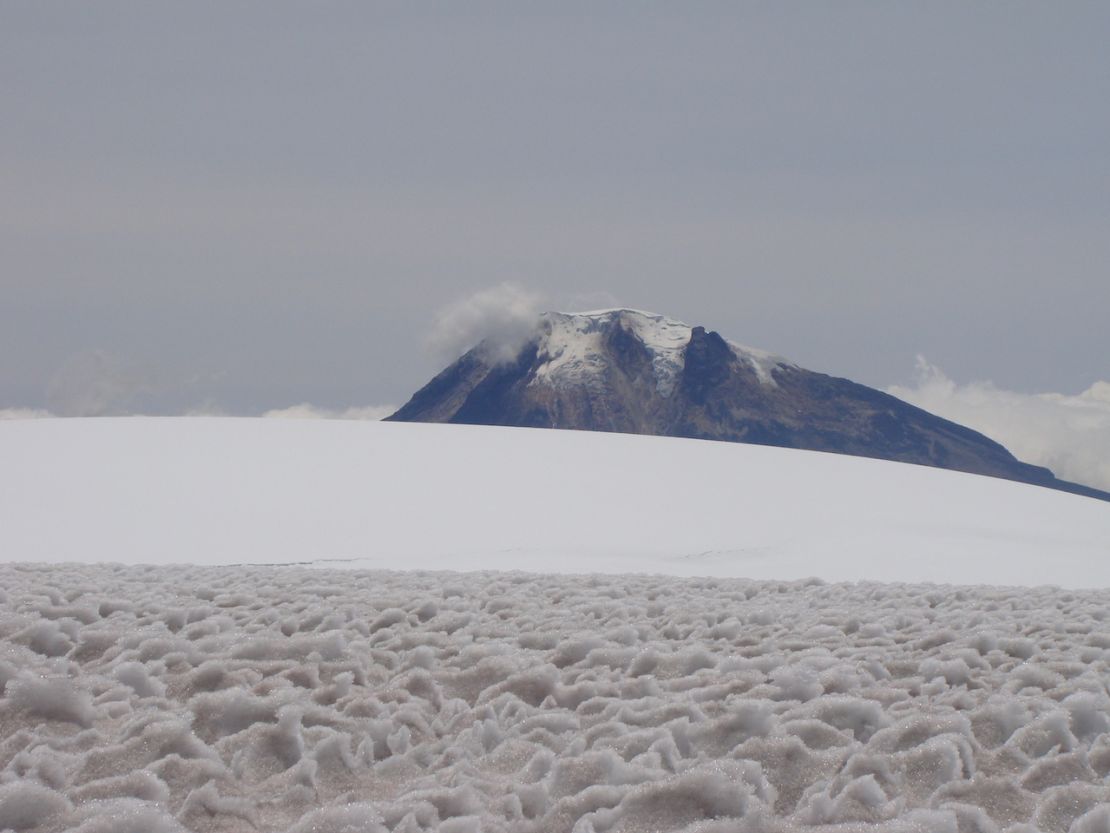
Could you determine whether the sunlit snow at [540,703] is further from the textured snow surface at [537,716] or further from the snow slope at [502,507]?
the snow slope at [502,507]

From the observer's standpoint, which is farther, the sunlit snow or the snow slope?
the snow slope

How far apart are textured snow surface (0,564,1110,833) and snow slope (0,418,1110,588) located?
15.8ft

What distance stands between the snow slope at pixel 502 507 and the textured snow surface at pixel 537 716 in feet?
15.8

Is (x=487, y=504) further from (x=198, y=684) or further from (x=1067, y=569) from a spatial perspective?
(x=198, y=684)

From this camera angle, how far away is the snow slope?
1055 centimetres

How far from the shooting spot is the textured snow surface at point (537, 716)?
3.44 metres

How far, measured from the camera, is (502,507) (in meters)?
12.3

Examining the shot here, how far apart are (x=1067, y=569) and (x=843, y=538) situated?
2550mm

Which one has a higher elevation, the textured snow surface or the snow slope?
the snow slope

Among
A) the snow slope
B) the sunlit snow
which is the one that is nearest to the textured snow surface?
the sunlit snow

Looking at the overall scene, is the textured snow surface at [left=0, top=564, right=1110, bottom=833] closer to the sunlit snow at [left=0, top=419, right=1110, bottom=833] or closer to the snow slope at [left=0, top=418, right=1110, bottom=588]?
the sunlit snow at [left=0, top=419, right=1110, bottom=833]

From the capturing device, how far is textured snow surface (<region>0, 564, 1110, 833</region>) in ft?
11.3

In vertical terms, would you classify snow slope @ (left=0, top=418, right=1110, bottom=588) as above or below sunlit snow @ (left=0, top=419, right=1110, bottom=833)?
above

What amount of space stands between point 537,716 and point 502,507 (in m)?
A: 8.26
